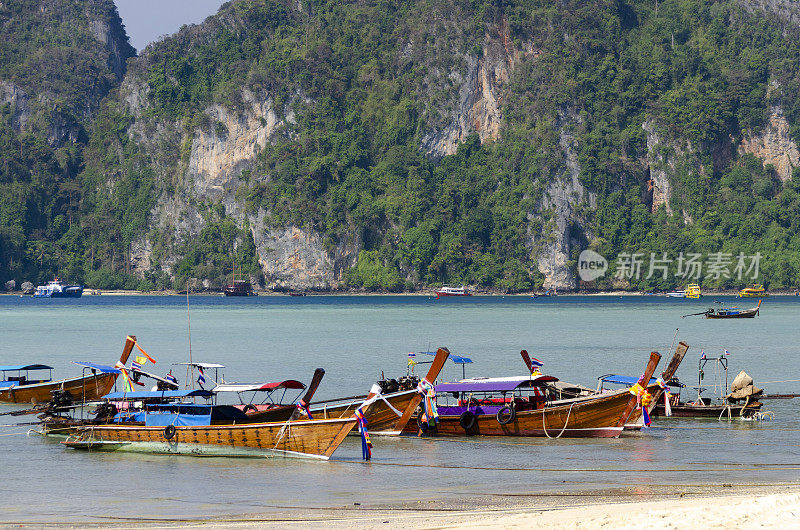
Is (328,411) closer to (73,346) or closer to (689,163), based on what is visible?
(73,346)

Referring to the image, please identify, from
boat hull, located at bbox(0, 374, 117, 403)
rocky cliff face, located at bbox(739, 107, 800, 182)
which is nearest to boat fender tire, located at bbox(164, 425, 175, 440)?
boat hull, located at bbox(0, 374, 117, 403)

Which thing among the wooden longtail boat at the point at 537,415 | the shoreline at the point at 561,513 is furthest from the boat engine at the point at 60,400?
the shoreline at the point at 561,513

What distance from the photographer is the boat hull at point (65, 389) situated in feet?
127

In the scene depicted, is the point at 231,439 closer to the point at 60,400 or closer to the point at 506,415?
the point at 506,415

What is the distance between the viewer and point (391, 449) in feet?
93.7

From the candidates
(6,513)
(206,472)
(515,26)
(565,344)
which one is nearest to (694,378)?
(565,344)

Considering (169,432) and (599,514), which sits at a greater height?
(599,514)

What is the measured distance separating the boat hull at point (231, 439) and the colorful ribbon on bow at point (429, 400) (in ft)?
12.2

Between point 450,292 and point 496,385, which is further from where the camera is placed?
point 450,292

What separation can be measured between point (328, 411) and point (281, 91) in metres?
160

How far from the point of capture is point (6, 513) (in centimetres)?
2077

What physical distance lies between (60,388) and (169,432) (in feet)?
44.8

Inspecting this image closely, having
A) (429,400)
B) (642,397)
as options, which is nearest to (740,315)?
(642,397)

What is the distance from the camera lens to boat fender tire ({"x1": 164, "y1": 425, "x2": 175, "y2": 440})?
27422 mm
